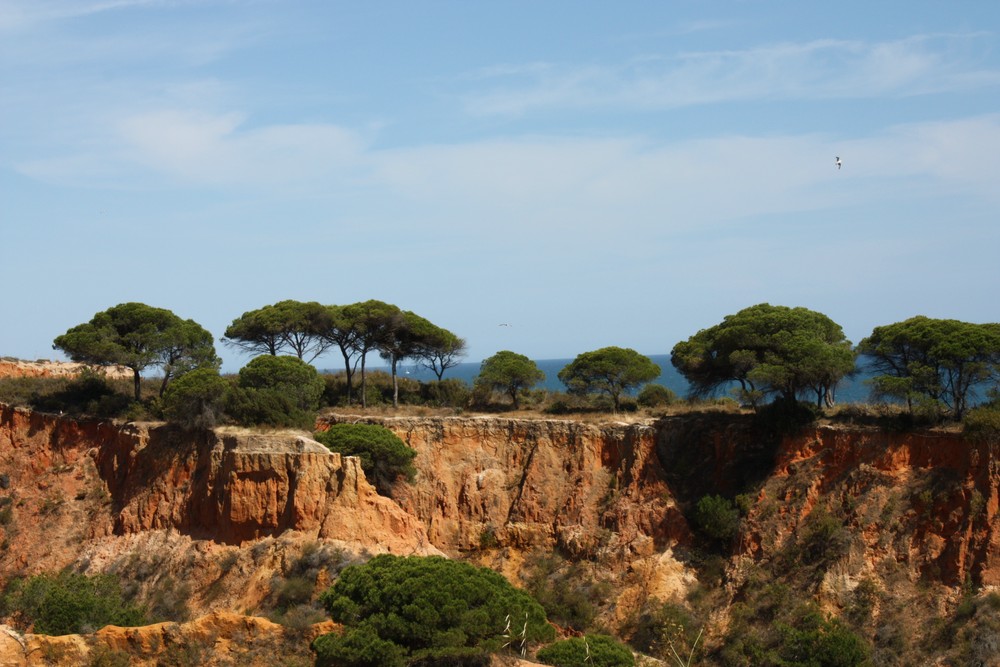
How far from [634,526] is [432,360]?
16.5 meters

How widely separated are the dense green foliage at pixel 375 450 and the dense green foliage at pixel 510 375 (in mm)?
7941

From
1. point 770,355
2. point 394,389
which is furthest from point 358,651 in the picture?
point 394,389

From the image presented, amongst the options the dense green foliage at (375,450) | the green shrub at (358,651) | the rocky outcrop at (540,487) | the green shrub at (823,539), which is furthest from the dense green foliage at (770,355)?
the green shrub at (358,651)

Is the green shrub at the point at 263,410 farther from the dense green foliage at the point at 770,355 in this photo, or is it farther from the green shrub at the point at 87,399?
the dense green foliage at the point at 770,355

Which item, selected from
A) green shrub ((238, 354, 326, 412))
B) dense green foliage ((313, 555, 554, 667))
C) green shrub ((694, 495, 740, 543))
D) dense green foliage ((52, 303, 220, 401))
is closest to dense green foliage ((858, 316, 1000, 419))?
green shrub ((694, 495, 740, 543))

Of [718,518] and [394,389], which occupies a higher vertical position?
[394,389]

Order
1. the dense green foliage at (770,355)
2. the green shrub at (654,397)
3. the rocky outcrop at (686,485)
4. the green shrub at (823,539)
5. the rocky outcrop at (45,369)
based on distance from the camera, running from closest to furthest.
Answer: the rocky outcrop at (686,485) < the green shrub at (823,539) < the dense green foliage at (770,355) < the green shrub at (654,397) < the rocky outcrop at (45,369)

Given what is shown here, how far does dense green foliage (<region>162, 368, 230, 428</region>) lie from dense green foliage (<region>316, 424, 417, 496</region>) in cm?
392

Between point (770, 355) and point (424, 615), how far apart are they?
19973mm

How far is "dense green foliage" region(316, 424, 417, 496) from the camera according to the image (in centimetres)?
4889

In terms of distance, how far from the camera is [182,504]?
48.2m

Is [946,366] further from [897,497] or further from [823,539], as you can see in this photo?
[823,539]

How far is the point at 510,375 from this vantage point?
5725cm

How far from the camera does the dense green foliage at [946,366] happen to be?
44.3 meters
